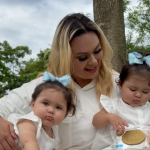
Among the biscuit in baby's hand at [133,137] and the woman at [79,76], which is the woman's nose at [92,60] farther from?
the biscuit in baby's hand at [133,137]

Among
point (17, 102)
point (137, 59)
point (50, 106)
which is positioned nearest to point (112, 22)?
point (137, 59)

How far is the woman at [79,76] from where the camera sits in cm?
238

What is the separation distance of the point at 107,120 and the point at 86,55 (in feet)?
2.11

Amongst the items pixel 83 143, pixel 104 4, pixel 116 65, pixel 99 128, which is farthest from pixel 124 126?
→ pixel 104 4

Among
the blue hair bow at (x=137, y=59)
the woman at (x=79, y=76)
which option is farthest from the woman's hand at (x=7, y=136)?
the blue hair bow at (x=137, y=59)

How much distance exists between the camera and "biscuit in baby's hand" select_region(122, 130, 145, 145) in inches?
82.2

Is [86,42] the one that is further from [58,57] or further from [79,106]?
[79,106]

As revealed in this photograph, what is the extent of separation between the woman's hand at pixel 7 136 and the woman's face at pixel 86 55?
34.1 inches

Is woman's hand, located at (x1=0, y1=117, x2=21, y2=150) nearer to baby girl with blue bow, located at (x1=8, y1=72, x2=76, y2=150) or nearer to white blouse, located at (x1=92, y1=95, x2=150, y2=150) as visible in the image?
baby girl with blue bow, located at (x1=8, y1=72, x2=76, y2=150)

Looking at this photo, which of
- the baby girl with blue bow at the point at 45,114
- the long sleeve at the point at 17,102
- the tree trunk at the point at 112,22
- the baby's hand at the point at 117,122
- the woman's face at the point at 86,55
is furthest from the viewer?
the tree trunk at the point at 112,22

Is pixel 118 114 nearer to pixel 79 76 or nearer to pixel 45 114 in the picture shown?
pixel 79 76

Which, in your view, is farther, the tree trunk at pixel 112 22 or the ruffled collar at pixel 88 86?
the tree trunk at pixel 112 22

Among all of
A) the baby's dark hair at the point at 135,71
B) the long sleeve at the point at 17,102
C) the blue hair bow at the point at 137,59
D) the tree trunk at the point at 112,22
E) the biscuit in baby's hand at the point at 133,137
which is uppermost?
the tree trunk at the point at 112,22

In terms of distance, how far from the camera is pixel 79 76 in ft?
8.48
